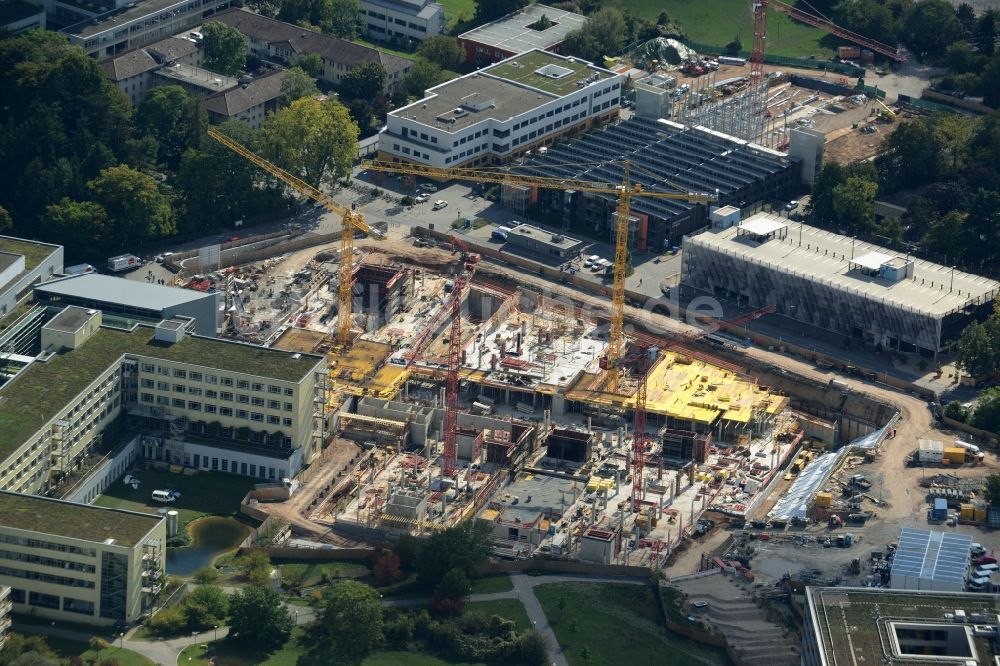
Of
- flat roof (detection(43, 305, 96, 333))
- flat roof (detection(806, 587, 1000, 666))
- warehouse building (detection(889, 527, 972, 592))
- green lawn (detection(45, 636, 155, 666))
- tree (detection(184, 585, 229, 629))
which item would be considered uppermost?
flat roof (detection(806, 587, 1000, 666))

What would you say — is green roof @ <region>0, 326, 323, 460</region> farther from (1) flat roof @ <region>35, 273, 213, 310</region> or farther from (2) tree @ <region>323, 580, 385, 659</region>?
(2) tree @ <region>323, 580, 385, 659</region>

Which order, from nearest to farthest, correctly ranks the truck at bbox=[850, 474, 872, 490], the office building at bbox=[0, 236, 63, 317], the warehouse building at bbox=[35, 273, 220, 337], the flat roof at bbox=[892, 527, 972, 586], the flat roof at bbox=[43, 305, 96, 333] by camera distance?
the flat roof at bbox=[892, 527, 972, 586]
the truck at bbox=[850, 474, 872, 490]
the flat roof at bbox=[43, 305, 96, 333]
the office building at bbox=[0, 236, 63, 317]
the warehouse building at bbox=[35, 273, 220, 337]

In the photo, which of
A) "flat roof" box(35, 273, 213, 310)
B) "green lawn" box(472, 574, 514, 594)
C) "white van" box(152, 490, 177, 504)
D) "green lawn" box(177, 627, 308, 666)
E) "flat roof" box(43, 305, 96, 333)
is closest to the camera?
"green lawn" box(177, 627, 308, 666)

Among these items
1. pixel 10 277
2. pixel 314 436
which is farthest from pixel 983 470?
pixel 10 277

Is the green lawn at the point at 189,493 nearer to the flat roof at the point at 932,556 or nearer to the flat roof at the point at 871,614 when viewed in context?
the flat roof at the point at 871,614

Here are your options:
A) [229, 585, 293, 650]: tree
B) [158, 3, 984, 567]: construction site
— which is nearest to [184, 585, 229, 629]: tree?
[229, 585, 293, 650]: tree

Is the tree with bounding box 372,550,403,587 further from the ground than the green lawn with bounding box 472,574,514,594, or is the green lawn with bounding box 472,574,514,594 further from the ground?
the tree with bounding box 372,550,403,587

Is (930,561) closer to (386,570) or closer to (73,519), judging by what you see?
(386,570)
